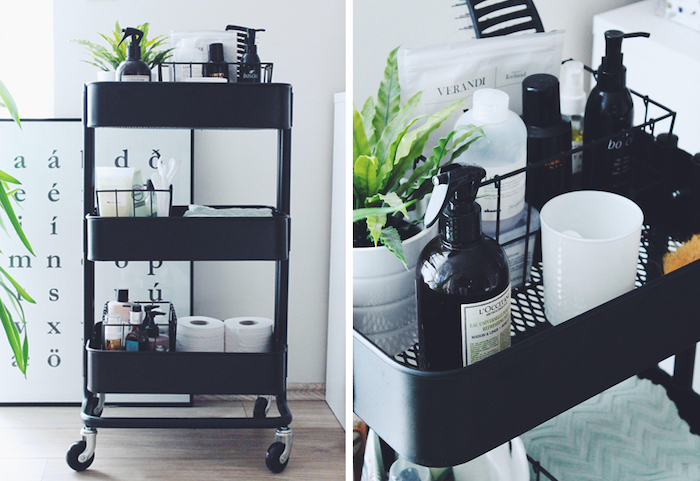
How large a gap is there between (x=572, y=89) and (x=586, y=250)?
0.67 feet

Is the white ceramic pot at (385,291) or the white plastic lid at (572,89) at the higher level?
the white plastic lid at (572,89)

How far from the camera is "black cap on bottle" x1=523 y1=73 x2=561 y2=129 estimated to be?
0.53 metres

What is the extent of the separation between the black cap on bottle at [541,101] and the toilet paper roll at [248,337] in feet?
2.49

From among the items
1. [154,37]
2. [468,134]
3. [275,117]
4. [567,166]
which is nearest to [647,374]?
[567,166]

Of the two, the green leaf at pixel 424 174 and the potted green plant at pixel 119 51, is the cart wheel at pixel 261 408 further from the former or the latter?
the green leaf at pixel 424 174

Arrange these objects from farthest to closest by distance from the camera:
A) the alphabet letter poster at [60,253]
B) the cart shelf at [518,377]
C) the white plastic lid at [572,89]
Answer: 1. the alphabet letter poster at [60,253]
2. the white plastic lid at [572,89]
3. the cart shelf at [518,377]

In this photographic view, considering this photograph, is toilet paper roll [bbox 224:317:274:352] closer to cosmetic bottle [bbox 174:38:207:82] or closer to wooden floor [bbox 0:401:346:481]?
wooden floor [bbox 0:401:346:481]

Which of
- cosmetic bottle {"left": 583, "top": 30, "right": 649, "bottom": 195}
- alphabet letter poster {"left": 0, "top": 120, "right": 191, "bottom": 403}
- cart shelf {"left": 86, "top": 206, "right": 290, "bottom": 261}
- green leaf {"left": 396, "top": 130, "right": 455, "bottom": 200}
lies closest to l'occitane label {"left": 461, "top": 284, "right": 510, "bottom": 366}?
green leaf {"left": 396, "top": 130, "right": 455, "bottom": 200}

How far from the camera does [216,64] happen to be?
1021 mm

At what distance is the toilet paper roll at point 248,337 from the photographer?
3.89ft

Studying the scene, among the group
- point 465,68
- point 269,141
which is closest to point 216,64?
point 269,141

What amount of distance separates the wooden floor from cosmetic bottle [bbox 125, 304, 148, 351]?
0.23 meters

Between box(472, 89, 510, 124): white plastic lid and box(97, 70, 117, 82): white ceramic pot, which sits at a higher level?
box(97, 70, 117, 82): white ceramic pot

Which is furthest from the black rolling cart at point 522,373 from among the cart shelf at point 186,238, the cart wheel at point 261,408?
the cart wheel at point 261,408
